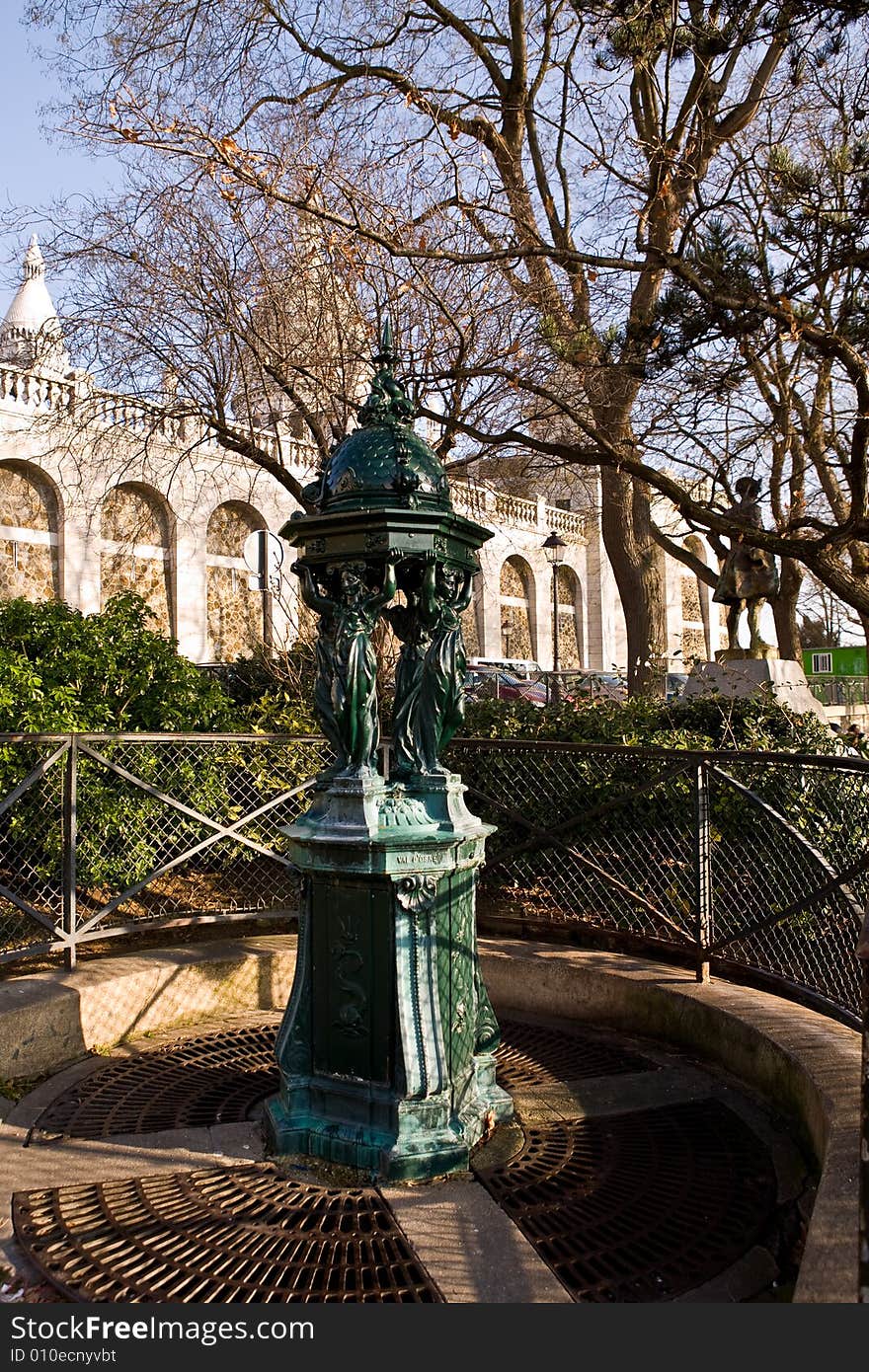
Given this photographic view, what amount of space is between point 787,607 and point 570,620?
2581 cm

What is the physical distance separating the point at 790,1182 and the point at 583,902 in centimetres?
273

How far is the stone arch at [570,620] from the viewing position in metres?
41.4

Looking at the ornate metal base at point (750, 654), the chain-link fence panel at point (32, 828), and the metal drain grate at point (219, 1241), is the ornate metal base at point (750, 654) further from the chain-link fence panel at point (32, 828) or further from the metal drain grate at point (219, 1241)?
the metal drain grate at point (219, 1241)

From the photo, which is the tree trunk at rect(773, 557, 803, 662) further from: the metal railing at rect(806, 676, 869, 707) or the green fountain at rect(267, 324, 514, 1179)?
the green fountain at rect(267, 324, 514, 1179)

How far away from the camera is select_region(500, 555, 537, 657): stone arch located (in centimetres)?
3841

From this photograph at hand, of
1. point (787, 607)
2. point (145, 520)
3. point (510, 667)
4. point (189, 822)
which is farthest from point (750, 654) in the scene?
point (510, 667)

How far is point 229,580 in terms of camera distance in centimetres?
2734

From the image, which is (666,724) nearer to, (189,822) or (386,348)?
(189,822)

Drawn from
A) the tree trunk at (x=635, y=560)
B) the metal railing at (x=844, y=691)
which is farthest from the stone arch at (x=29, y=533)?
the metal railing at (x=844, y=691)

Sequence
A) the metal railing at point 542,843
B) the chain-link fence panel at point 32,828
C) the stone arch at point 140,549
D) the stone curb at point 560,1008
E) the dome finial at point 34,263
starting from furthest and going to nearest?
the stone arch at point 140,549, the dome finial at point 34,263, the chain-link fence panel at point 32,828, the metal railing at point 542,843, the stone curb at point 560,1008

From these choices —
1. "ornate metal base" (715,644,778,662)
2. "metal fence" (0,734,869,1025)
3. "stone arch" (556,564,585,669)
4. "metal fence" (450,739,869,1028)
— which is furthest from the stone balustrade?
"metal fence" (450,739,869,1028)

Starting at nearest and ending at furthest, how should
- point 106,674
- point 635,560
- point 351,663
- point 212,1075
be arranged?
point 351,663 → point 212,1075 → point 106,674 → point 635,560

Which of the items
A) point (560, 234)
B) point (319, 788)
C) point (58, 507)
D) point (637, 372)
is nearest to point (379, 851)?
point (319, 788)

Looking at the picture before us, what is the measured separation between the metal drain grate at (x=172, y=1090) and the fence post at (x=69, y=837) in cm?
87
